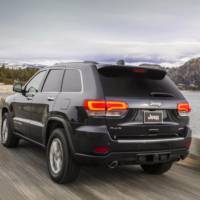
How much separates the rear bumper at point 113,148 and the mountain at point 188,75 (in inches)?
4706

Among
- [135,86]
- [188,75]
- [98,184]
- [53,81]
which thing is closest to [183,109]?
[135,86]

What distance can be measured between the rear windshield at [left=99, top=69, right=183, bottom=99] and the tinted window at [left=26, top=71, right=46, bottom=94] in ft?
6.18

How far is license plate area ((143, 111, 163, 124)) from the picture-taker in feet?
15.7

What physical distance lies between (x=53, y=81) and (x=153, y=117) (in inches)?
75.2

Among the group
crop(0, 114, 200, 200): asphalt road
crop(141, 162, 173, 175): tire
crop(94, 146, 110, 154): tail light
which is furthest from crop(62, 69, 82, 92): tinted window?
crop(141, 162, 173, 175): tire

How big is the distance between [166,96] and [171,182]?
1.35 metres

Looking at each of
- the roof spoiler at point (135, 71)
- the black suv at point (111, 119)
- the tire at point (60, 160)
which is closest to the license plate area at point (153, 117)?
the black suv at point (111, 119)

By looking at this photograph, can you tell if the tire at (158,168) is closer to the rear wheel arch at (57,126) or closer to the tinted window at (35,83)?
the rear wheel arch at (57,126)

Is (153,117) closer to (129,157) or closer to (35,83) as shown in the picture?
(129,157)

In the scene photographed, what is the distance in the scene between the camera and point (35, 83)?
6703 mm

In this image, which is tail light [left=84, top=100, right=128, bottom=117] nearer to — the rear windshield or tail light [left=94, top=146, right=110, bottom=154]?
the rear windshield

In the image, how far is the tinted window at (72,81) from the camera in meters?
5.10

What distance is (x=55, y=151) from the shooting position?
5289 millimetres

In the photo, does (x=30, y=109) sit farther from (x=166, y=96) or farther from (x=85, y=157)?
(x=166, y=96)
